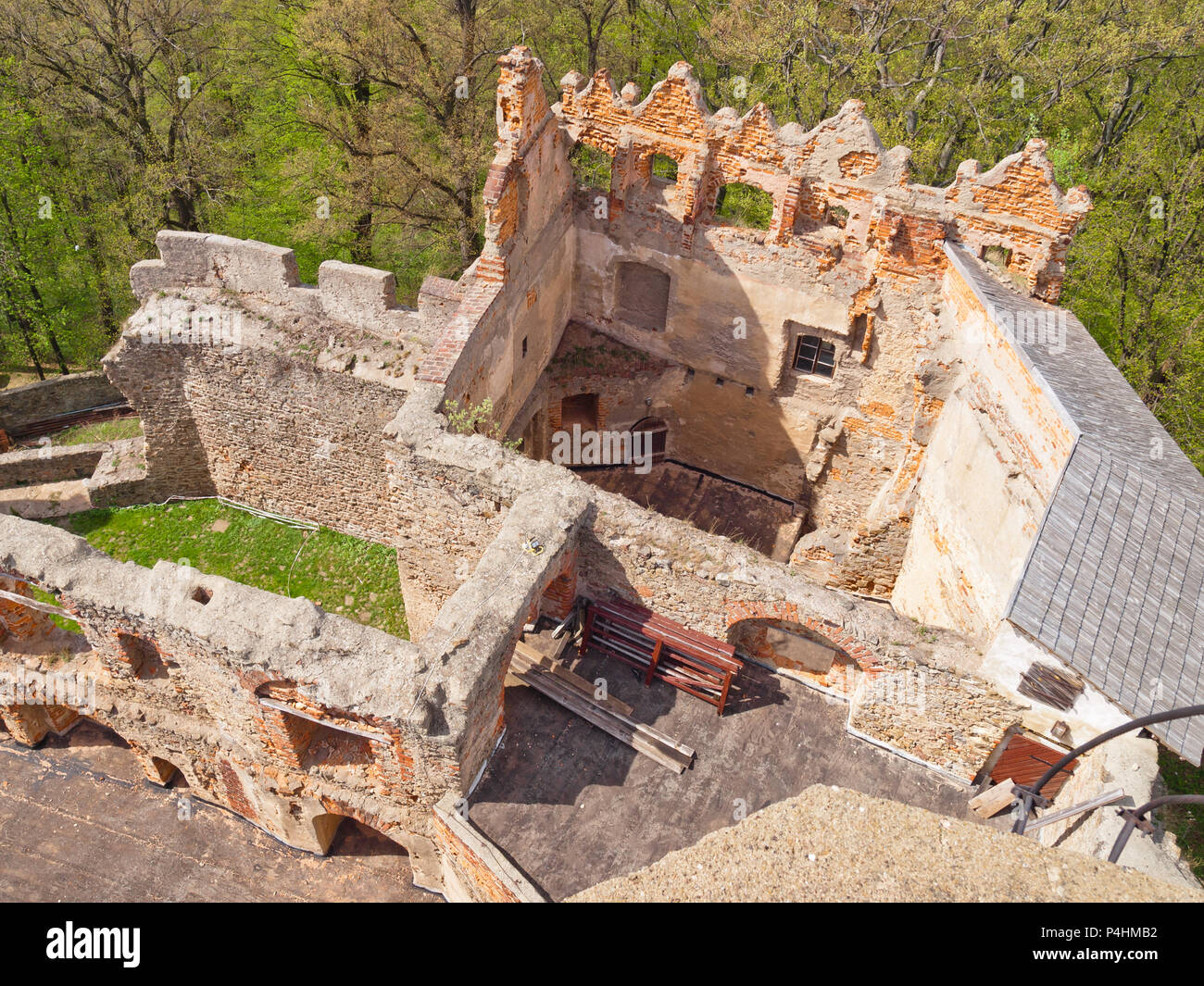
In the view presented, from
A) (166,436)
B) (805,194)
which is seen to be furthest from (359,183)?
(805,194)

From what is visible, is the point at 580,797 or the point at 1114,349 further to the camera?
the point at 1114,349

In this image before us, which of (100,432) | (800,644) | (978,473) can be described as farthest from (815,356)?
(100,432)

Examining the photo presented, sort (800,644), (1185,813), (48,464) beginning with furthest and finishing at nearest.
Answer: (48,464), (1185,813), (800,644)


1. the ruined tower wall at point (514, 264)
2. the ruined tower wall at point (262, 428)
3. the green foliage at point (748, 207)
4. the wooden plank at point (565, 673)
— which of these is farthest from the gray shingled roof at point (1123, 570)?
the green foliage at point (748, 207)

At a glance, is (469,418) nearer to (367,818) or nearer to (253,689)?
(253,689)

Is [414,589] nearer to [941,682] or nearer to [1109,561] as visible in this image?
[941,682]

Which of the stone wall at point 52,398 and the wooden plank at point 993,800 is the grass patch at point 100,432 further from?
the wooden plank at point 993,800
